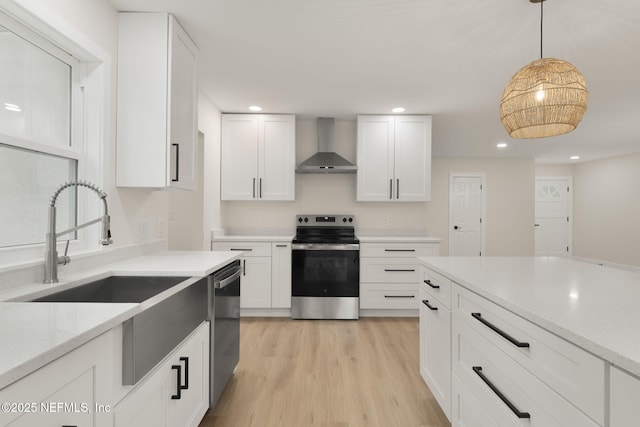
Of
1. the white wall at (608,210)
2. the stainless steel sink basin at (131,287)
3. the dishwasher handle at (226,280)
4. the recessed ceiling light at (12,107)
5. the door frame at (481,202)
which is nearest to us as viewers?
the recessed ceiling light at (12,107)

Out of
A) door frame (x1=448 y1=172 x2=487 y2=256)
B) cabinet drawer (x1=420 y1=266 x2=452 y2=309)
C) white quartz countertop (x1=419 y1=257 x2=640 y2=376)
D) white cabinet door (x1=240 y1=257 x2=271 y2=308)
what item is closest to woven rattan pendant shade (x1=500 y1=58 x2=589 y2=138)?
white quartz countertop (x1=419 y1=257 x2=640 y2=376)

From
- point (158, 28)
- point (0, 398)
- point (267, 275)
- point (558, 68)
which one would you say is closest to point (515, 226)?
point (267, 275)

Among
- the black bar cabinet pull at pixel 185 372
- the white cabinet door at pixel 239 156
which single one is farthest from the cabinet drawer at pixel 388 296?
the black bar cabinet pull at pixel 185 372

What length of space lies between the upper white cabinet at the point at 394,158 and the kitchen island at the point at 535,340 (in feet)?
7.14

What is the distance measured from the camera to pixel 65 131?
5.62 ft

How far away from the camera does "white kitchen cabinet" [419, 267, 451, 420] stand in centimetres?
169

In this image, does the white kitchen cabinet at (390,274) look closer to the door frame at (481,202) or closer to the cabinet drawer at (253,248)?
the cabinet drawer at (253,248)

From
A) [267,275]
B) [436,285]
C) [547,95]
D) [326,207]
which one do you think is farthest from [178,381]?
[326,207]

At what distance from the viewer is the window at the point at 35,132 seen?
1358 mm

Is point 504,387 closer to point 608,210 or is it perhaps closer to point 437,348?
point 437,348

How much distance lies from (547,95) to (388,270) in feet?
8.41

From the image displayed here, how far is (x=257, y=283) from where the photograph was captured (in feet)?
12.4

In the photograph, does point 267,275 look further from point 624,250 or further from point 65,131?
point 624,250

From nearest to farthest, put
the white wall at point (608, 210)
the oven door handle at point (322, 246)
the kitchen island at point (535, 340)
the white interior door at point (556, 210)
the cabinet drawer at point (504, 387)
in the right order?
the kitchen island at point (535, 340) < the cabinet drawer at point (504, 387) < the oven door handle at point (322, 246) < the white wall at point (608, 210) < the white interior door at point (556, 210)
